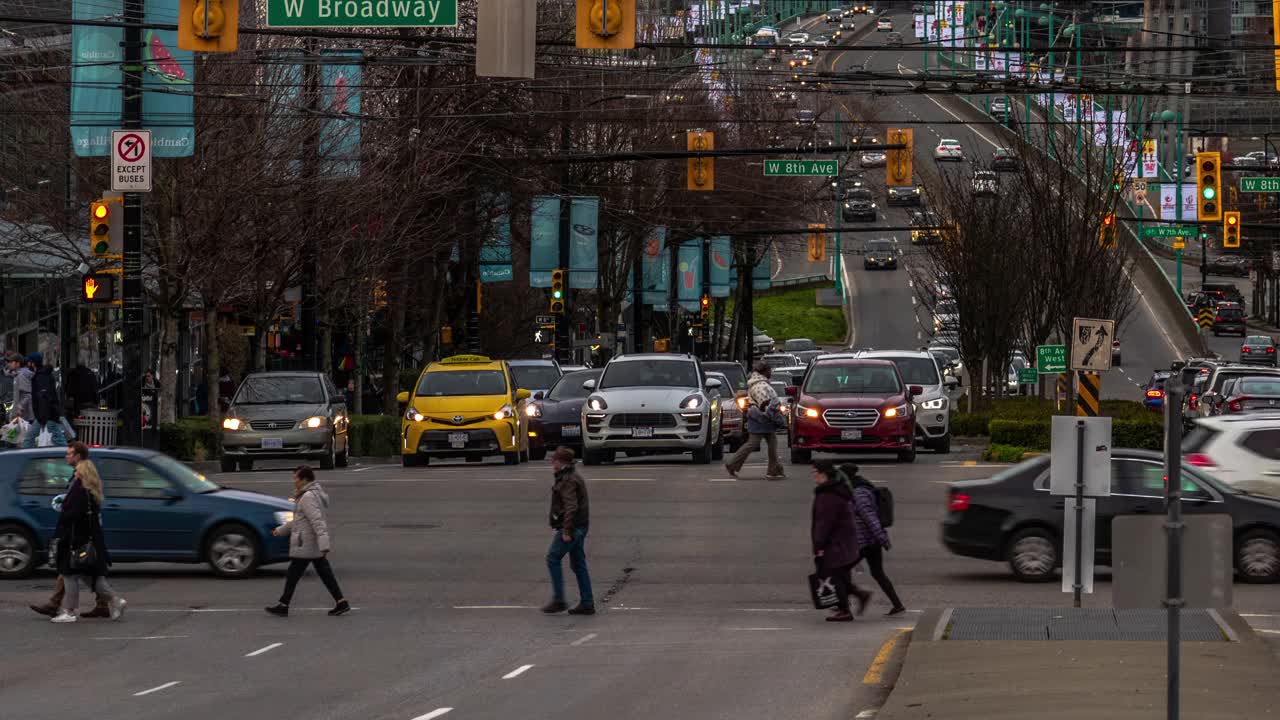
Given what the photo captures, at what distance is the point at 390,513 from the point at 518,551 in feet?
13.7

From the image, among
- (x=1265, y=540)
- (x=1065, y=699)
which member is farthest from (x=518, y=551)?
(x=1065, y=699)

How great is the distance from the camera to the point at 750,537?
22.6m

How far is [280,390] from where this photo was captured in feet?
111

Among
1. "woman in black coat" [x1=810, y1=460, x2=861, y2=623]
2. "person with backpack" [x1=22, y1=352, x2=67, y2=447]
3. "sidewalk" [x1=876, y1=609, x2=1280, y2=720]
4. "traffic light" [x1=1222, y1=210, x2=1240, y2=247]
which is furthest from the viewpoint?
"traffic light" [x1=1222, y1=210, x2=1240, y2=247]

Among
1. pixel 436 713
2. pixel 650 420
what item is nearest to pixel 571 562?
pixel 436 713

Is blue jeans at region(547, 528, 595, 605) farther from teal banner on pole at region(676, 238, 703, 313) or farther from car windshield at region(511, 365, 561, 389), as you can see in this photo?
teal banner on pole at region(676, 238, 703, 313)

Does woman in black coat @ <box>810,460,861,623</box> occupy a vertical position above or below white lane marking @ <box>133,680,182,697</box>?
above

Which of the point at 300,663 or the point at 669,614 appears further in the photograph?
the point at 669,614

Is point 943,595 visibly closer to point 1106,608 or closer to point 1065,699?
point 1106,608

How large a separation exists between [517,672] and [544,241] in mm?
36667

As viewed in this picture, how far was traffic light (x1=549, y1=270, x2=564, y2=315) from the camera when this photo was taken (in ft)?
171

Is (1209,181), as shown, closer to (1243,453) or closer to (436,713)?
(1243,453)

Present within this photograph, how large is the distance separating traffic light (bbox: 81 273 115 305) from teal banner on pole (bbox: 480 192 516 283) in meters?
21.2

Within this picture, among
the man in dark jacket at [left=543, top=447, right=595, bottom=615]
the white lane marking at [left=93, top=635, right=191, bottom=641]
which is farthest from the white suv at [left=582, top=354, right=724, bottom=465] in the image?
the white lane marking at [left=93, top=635, right=191, bottom=641]
